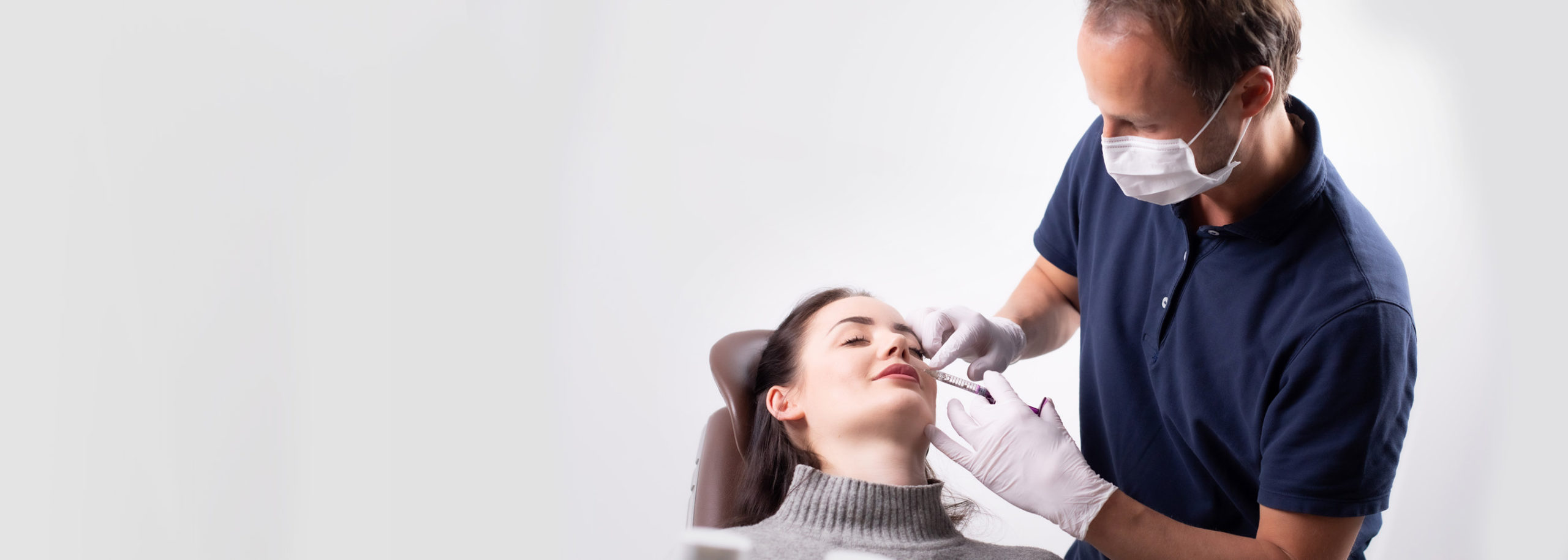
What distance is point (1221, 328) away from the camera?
57.1 inches

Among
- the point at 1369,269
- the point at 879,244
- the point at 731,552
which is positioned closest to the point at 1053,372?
the point at 879,244

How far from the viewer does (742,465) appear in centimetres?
176

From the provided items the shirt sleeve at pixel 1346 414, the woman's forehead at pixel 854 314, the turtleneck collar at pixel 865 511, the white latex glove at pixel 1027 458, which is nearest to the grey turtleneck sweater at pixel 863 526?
the turtleneck collar at pixel 865 511

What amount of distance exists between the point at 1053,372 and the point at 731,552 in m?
2.16

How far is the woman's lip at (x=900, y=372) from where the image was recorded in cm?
168

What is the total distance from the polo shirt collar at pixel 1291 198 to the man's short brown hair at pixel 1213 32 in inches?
4.6

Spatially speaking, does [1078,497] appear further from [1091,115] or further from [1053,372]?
[1091,115]

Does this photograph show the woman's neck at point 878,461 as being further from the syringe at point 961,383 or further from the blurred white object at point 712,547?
the blurred white object at point 712,547

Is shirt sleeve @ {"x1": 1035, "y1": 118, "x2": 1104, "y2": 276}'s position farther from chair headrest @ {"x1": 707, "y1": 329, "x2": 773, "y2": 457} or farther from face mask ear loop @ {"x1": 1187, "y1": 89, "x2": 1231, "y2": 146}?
chair headrest @ {"x1": 707, "y1": 329, "x2": 773, "y2": 457}

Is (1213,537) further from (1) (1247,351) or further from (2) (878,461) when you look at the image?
(2) (878,461)

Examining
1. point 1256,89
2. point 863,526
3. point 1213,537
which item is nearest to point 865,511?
point 863,526

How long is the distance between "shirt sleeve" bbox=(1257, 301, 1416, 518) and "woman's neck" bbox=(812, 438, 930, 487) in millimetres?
580

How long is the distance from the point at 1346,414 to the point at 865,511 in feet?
2.42

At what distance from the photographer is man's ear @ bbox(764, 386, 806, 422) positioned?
5.76ft
